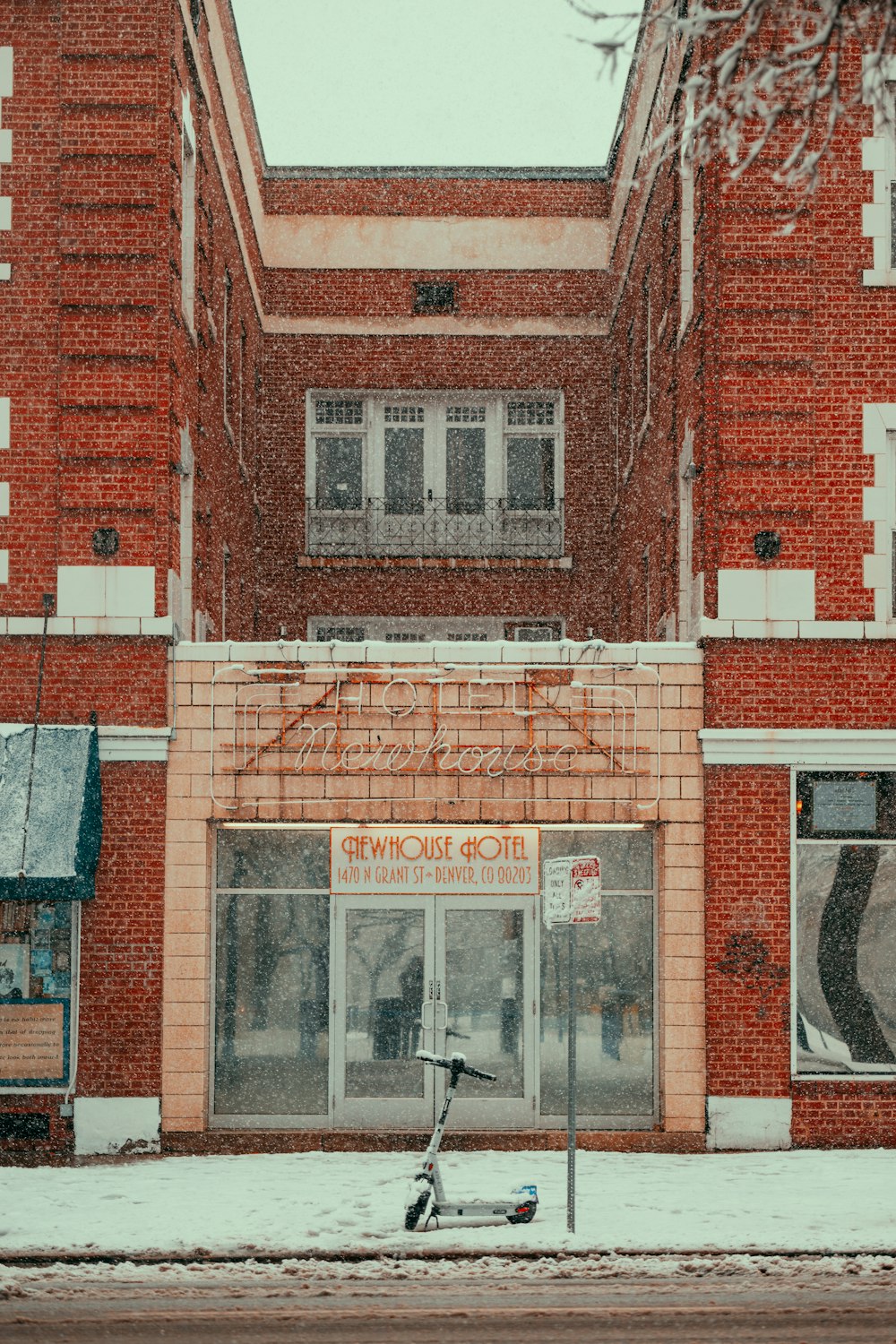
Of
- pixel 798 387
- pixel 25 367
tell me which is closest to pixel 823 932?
pixel 798 387

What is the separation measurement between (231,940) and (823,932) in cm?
534

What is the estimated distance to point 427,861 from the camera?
51.8ft

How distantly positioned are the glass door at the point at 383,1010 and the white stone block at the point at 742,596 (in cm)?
380

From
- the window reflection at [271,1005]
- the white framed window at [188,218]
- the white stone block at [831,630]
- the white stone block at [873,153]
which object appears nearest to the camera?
the white stone block at [831,630]

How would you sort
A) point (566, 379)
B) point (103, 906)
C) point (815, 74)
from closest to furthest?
point (815, 74) → point (103, 906) → point (566, 379)

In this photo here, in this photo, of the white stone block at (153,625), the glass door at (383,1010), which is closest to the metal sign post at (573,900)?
the glass door at (383,1010)

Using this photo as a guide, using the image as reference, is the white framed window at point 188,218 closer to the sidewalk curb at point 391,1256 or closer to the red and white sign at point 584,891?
the red and white sign at point 584,891

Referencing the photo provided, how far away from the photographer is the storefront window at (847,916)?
1538 cm

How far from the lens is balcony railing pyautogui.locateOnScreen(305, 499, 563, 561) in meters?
24.2

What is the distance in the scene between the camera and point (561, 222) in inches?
976

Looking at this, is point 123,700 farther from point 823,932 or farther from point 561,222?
point 561,222

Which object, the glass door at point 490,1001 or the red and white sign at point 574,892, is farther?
the glass door at point 490,1001

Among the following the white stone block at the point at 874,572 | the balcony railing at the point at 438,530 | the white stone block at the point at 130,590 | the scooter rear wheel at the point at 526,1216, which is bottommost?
the scooter rear wheel at the point at 526,1216

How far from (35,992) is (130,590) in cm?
362
